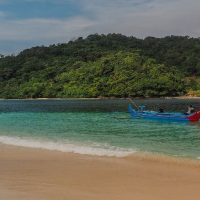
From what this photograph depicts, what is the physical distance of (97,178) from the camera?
12.1 meters

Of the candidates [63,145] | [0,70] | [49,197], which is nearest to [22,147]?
[63,145]

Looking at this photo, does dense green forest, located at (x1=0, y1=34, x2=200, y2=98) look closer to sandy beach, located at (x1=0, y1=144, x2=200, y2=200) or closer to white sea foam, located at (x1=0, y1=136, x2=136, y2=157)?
white sea foam, located at (x1=0, y1=136, x2=136, y2=157)

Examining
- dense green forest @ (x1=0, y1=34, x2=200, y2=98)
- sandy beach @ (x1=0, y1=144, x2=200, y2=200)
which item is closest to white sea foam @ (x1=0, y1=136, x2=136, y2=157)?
sandy beach @ (x1=0, y1=144, x2=200, y2=200)

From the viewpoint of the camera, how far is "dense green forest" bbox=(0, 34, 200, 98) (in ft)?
431

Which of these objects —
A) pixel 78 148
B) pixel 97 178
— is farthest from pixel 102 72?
pixel 97 178

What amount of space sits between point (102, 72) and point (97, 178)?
436 feet

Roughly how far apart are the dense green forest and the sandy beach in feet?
374

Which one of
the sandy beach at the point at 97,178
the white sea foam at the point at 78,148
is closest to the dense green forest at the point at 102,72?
the white sea foam at the point at 78,148

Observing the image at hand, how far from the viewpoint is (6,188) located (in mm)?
10820

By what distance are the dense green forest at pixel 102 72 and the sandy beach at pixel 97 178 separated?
114080 mm

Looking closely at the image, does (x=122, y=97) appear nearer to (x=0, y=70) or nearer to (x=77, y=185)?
(x=0, y=70)

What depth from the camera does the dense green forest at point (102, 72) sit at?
431 feet

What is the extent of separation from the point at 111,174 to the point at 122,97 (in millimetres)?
118653

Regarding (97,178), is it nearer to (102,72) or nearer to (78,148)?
(78,148)
